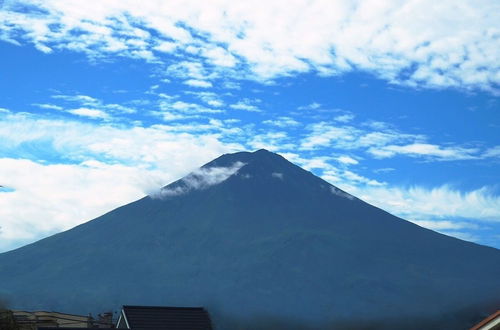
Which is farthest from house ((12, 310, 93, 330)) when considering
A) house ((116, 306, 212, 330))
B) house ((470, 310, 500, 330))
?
house ((470, 310, 500, 330))

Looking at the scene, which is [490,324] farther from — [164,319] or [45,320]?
[45,320]

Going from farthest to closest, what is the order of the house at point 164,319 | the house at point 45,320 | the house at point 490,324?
the house at point 45,320 < the house at point 164,319 < the house at point 490,324

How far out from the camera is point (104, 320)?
2330 inches

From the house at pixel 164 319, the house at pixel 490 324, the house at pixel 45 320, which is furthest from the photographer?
the house at pixel 45 320

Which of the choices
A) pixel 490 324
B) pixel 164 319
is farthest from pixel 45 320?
pixel 490 324

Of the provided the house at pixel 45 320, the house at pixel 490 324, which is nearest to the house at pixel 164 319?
the house at pixel 45 320

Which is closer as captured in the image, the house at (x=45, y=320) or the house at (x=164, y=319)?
the house at (x=164, y=319)

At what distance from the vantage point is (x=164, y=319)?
41406 mm

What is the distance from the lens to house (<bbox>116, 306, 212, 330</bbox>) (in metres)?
41.1

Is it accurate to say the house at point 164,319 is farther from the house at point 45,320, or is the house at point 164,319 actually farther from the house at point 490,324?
the house at point 490,324

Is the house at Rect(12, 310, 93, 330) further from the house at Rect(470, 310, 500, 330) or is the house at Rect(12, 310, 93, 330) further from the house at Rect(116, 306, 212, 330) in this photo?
the house at Rect(470, 310, 500, 330)

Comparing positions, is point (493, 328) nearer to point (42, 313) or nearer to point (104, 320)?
point (104, 320)

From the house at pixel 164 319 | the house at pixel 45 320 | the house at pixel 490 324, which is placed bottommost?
the house at pixel 490 324

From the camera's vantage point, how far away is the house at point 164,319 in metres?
41.1
